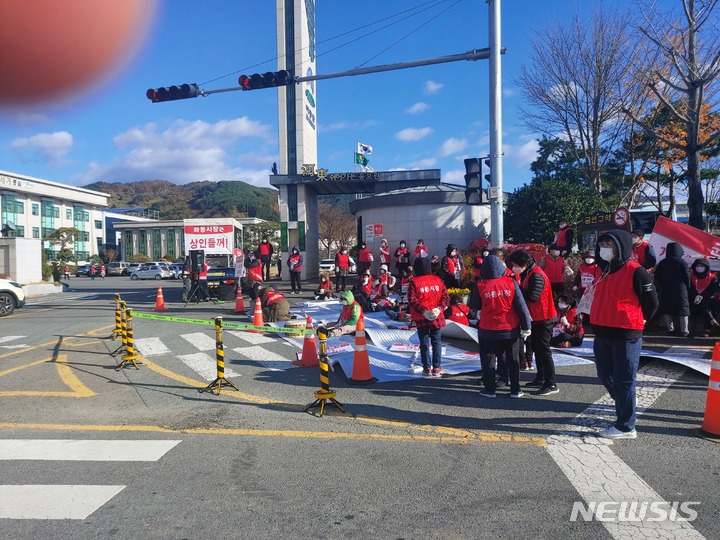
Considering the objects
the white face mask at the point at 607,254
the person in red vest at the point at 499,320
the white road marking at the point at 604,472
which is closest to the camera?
the white road marking at the point at 604,472

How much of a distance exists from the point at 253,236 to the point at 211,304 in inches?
1588

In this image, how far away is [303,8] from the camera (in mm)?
30781

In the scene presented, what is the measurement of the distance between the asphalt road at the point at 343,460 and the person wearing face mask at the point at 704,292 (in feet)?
9.36

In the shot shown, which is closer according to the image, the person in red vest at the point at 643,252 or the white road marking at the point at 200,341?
the person in red vest at the point at 643,252

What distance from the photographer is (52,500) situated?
3.88 meters

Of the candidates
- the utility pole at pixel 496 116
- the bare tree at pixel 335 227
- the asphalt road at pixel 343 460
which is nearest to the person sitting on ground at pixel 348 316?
the asphalt road at pixel 343 460

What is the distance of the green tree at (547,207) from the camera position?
1891cm

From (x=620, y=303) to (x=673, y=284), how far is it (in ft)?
12.6

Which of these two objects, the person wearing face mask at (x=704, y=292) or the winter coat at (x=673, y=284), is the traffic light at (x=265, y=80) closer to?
the winter coat at (x=673, y=284)

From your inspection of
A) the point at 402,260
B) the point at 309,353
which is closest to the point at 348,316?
the point at 309,353

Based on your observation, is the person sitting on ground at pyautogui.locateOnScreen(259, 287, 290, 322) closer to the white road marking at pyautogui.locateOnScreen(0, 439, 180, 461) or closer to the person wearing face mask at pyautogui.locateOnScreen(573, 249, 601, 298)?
the person wearing face mask at pyautogui.locateOnScreen(573, 249, 601, 298)

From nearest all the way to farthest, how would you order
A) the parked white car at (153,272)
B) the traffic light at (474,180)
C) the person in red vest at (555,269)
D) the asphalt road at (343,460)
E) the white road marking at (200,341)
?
the asphalt road at (343,460) → the white road marking at (200,341) → the person in red vest at (555,269) → the traffic light at (474,180) → the parked white car at (153,272)

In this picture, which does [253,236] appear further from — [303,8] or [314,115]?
[303,8]

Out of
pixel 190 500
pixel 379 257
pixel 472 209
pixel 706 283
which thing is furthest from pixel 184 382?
pixel 472 209
